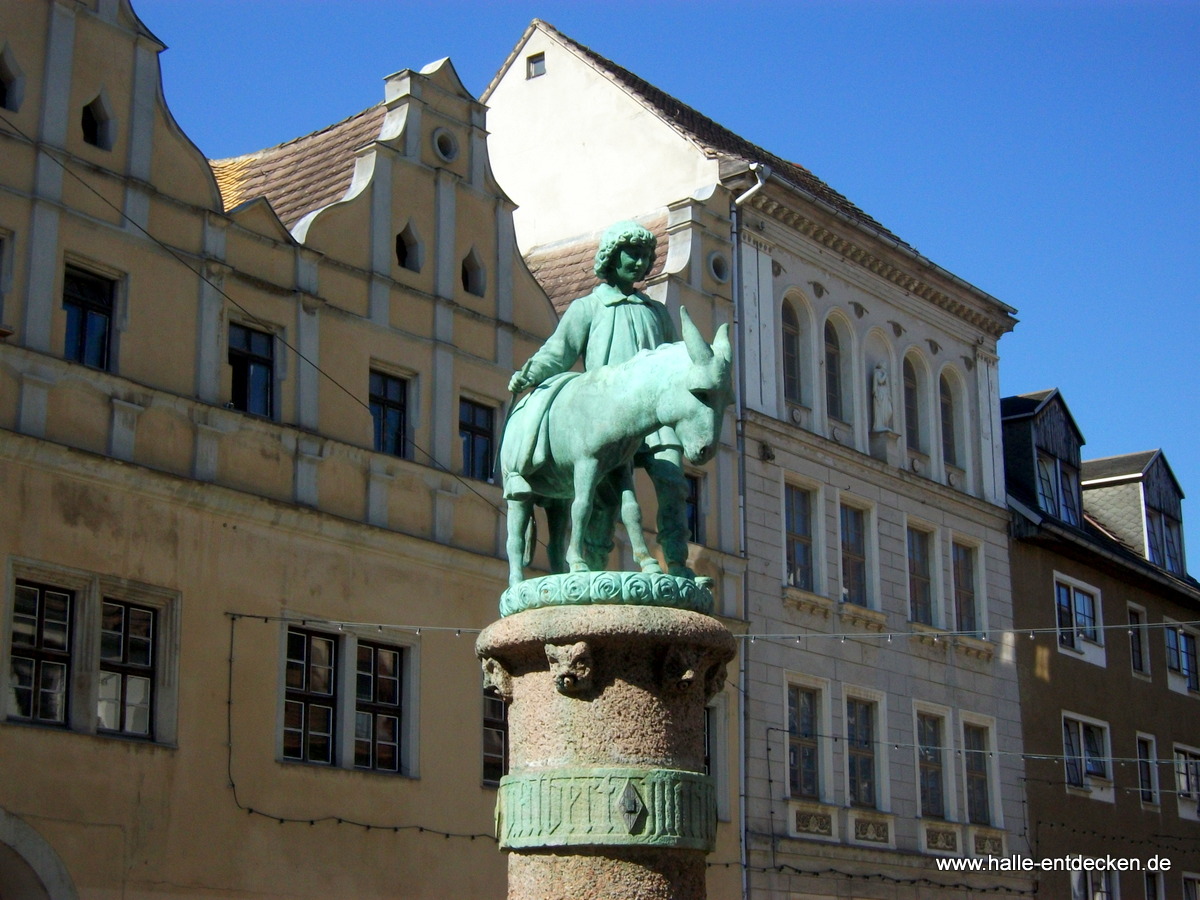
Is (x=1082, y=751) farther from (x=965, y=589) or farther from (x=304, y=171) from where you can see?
(x=304, y=171)

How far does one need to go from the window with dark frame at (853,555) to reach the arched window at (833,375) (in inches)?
65.2

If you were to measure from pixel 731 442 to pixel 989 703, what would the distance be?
26.3 ft

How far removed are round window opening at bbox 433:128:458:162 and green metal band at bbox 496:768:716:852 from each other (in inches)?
624

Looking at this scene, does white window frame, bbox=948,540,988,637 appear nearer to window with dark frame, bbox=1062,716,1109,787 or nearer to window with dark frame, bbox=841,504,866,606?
window with dark frame, bbox=841,504,866,606

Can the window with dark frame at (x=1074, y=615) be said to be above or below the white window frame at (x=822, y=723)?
above

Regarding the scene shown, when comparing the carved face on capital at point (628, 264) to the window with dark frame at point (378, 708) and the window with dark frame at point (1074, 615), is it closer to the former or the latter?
the window with dark frame at point (378, 708)

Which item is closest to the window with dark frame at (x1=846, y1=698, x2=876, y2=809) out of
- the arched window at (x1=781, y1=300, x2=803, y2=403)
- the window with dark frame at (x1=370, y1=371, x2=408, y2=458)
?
the arched window at (x1=781, y1=300, x2=803, y2=403)

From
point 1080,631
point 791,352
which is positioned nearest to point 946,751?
point 1080,631

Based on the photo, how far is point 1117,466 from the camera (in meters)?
42.2

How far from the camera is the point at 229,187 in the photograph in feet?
91.6

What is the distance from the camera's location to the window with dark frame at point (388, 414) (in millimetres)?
22781

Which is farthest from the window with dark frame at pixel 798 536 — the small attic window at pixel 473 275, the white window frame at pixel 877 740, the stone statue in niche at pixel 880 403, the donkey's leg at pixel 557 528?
the donkey's leg at pixel 557 528

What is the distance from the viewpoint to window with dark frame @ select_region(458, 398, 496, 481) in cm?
2388

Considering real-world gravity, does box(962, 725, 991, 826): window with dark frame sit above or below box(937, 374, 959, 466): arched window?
below
